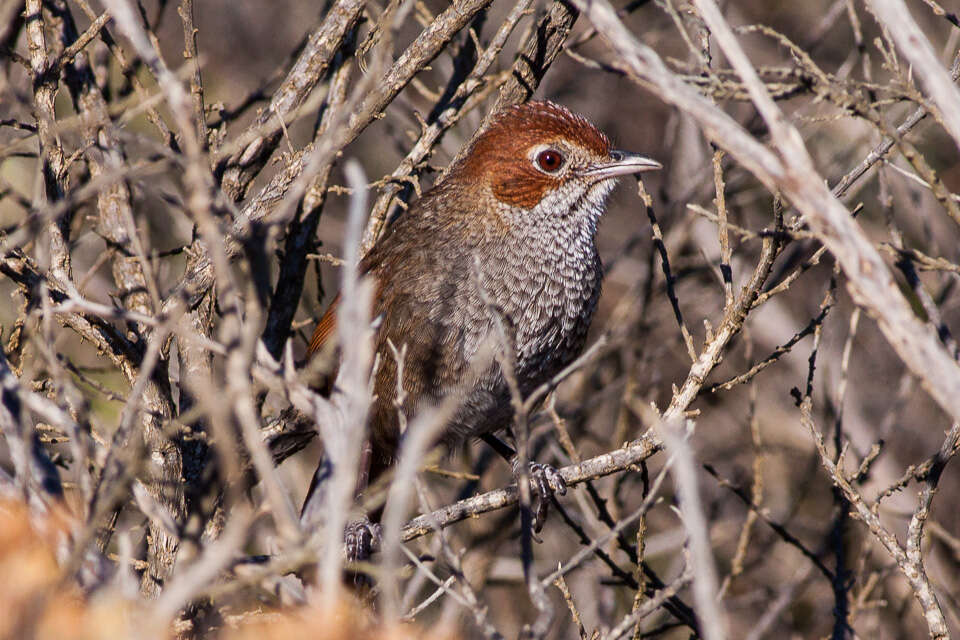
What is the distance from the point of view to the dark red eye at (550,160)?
14.6 ft

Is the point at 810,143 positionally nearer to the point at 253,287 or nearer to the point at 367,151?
the point at 367,151

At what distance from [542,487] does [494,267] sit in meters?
0.98

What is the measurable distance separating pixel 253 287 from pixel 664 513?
6.45m

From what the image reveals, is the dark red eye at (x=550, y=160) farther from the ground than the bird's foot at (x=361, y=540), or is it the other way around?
the dark red eye at (x=550, y=160)

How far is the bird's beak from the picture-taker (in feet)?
14.5

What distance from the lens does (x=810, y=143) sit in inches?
292

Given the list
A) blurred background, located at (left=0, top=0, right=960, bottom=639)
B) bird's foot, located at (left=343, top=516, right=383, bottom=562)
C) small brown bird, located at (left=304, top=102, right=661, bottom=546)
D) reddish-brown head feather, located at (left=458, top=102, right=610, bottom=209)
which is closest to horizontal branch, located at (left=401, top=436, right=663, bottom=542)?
blurred background, located at (left=0, top=0, right=960, bottom=639)

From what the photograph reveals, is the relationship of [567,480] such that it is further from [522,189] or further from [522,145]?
[522,145]

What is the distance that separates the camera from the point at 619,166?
445cm

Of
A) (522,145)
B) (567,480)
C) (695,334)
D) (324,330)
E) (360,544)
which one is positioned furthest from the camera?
(695,334)

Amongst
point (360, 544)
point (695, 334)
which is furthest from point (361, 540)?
point (695, 334)

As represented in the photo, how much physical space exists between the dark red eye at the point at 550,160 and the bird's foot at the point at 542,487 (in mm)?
1349

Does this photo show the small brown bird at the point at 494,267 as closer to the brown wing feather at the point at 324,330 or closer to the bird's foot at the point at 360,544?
the brown wing feather at the point at 324,330

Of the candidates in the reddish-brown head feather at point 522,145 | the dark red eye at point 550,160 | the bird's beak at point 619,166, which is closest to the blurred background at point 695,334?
the reddish-brown head feather at point 522,145
